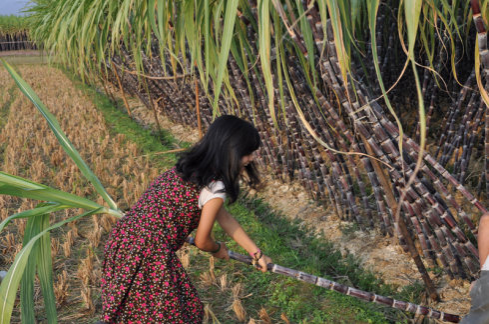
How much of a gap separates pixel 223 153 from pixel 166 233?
1.04ft

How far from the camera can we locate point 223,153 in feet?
4.46

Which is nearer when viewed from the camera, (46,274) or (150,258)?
(46,274)

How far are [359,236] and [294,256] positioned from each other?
38 cm

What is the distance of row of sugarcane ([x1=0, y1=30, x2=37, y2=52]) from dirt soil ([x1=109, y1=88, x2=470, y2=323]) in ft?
64.2

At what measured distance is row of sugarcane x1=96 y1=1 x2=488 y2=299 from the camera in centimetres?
165

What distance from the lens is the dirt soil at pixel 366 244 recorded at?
74.5 inches

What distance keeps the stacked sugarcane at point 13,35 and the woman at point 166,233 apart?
20.3 meters

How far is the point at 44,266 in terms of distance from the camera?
47.4 inches

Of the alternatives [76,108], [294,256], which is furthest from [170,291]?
[76,108]

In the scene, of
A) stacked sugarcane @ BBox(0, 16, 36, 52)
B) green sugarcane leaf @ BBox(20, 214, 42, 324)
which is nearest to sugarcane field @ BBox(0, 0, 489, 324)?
green sugarcane leaf @ BBox(20, 214, 42, 324)

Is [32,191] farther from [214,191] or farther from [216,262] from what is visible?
[216,262]

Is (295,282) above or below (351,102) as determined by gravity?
below

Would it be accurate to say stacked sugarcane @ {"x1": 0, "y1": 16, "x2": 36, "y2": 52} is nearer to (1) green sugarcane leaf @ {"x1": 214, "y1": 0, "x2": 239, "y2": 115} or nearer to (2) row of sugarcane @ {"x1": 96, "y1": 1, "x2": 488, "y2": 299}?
(2) row of sugarcane @ {"x1": 96, "y1": 1, "x2": 488, "y2": 299}

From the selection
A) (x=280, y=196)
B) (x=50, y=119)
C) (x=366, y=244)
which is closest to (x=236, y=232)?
(x=50, y=119)
